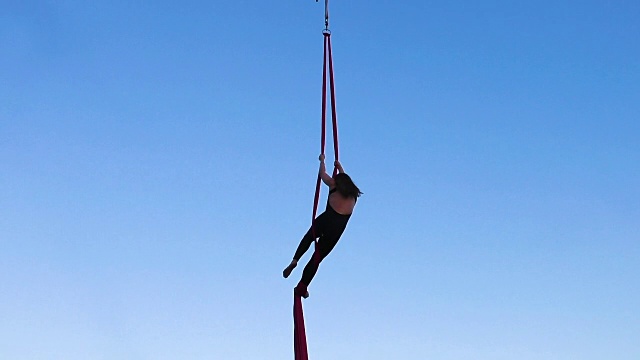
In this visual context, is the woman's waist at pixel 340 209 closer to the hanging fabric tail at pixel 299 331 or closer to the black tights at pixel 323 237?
the black tights at pixel 323 237

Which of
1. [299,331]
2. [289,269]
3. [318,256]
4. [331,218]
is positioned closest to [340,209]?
[331,218]

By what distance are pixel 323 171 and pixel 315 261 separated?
103cm

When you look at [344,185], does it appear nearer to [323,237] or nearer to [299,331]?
[323,237]

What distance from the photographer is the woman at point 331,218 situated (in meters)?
18.8

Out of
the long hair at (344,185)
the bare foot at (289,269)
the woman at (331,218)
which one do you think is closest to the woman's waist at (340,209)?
the woman at (331,218)

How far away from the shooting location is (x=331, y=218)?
18.8 metres

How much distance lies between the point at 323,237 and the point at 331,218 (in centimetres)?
24

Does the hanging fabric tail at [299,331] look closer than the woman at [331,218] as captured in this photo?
Yes

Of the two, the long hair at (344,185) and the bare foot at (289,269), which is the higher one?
the long hair at (344,185)

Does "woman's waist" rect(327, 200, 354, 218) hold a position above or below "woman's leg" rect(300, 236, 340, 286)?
above

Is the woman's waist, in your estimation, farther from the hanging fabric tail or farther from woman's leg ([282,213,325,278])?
the hanging fabric tail

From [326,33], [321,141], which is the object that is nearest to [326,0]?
[326,33]

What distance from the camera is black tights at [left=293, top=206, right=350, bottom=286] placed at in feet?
61.7

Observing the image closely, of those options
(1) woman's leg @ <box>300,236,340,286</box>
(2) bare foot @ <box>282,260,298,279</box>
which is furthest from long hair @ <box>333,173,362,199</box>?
(2) bare foot @ <box>282,260,298,279</box>
